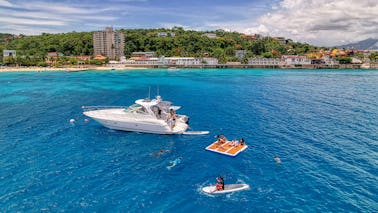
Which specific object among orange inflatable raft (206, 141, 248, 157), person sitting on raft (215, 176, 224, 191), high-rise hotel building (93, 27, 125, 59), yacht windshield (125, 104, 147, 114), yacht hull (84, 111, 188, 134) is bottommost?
person sitting on raft (215, 176, 224, 191)

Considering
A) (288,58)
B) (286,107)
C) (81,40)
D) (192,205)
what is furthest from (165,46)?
(192,205)

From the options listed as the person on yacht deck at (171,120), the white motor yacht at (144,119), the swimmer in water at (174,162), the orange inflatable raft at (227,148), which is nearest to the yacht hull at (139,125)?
the white motor yacht at (144,119)

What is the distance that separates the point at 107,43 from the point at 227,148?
176 m

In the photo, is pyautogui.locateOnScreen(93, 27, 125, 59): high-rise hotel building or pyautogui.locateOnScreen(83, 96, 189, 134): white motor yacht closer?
pyautogui.locateOnScreen(83, 96, 189, 134): white motor yacht

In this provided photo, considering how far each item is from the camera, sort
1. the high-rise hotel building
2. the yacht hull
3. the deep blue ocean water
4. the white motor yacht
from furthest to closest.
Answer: the high-rise hotel building < the white motor yacht < the yacht hull < the deep blue ocean water

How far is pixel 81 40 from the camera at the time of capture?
19525 cm

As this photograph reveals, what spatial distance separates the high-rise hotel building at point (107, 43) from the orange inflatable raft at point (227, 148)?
172971 mm

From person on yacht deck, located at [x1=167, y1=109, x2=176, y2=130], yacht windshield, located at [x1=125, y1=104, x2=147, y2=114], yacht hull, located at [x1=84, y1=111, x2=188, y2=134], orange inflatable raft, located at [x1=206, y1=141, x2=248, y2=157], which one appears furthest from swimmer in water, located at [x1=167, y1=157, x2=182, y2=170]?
yacht windshield, located at [x1=125, y1=104, x2=147, y2=114]

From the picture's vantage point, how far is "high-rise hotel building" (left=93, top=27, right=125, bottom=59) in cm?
18662

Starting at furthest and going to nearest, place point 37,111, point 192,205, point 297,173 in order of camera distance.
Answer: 1. point 37,111
2. point 297,173
3. point 192,205

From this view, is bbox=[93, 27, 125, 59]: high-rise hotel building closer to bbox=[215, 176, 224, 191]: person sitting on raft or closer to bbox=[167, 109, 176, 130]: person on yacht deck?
bbox=[167, 109, 176, 130]: person on yacht deck

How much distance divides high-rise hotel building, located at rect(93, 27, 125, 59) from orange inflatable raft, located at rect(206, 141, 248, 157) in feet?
567

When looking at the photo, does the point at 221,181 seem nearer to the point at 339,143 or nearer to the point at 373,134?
the point at 339,143

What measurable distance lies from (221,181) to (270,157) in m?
8.50
